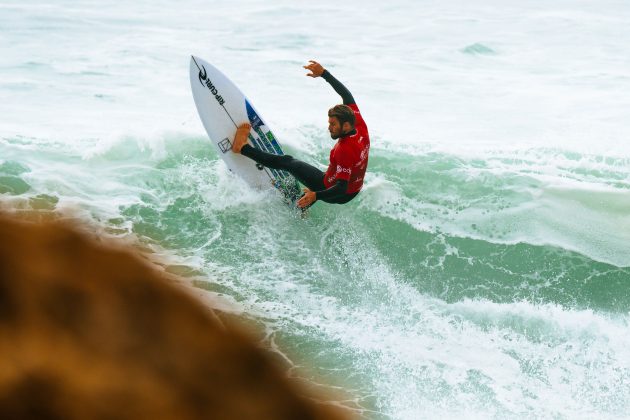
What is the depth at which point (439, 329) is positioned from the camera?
679 centimetres

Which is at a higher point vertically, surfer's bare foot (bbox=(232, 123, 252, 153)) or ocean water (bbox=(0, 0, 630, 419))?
surfer's bare foot (bbox=(232, 123, 252, 153))

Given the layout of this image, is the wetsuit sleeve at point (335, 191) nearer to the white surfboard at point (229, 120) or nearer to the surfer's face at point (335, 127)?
the surfer's face at point (335, 127)

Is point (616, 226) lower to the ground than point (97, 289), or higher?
lower

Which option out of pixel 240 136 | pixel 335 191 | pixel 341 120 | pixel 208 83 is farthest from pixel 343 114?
pixel 208 83

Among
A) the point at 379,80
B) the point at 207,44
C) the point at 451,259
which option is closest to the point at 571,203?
the point at 451,259

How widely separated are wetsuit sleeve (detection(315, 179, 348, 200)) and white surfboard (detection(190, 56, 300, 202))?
4.70 ft

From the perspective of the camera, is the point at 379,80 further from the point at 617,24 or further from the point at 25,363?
the point at 25,363

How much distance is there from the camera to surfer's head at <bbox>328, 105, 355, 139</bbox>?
6.54 metres

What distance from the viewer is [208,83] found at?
798 cm

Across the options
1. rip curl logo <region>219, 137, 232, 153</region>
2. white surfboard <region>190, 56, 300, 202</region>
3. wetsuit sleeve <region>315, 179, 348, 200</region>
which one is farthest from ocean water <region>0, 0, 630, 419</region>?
wetsuit sleeve <region>315, 179, 348, 200</region>

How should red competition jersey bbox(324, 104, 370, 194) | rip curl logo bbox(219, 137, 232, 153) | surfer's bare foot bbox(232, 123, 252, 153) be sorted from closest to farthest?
1. red competition jersey bbox(324, 104, 370, 194)
2. surfer's bare foot bbox(232, 123, 252, 153)
3. rip curl logo bbox(219, 137, 232, 153)

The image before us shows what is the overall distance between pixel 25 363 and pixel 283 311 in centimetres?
625

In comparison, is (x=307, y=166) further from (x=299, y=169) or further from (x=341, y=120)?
(x=341, y=120)

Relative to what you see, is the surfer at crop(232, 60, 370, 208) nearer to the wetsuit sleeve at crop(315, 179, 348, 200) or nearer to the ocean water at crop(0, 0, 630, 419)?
the wetsuit sleeve at crop(315, 179, 348, 200)
